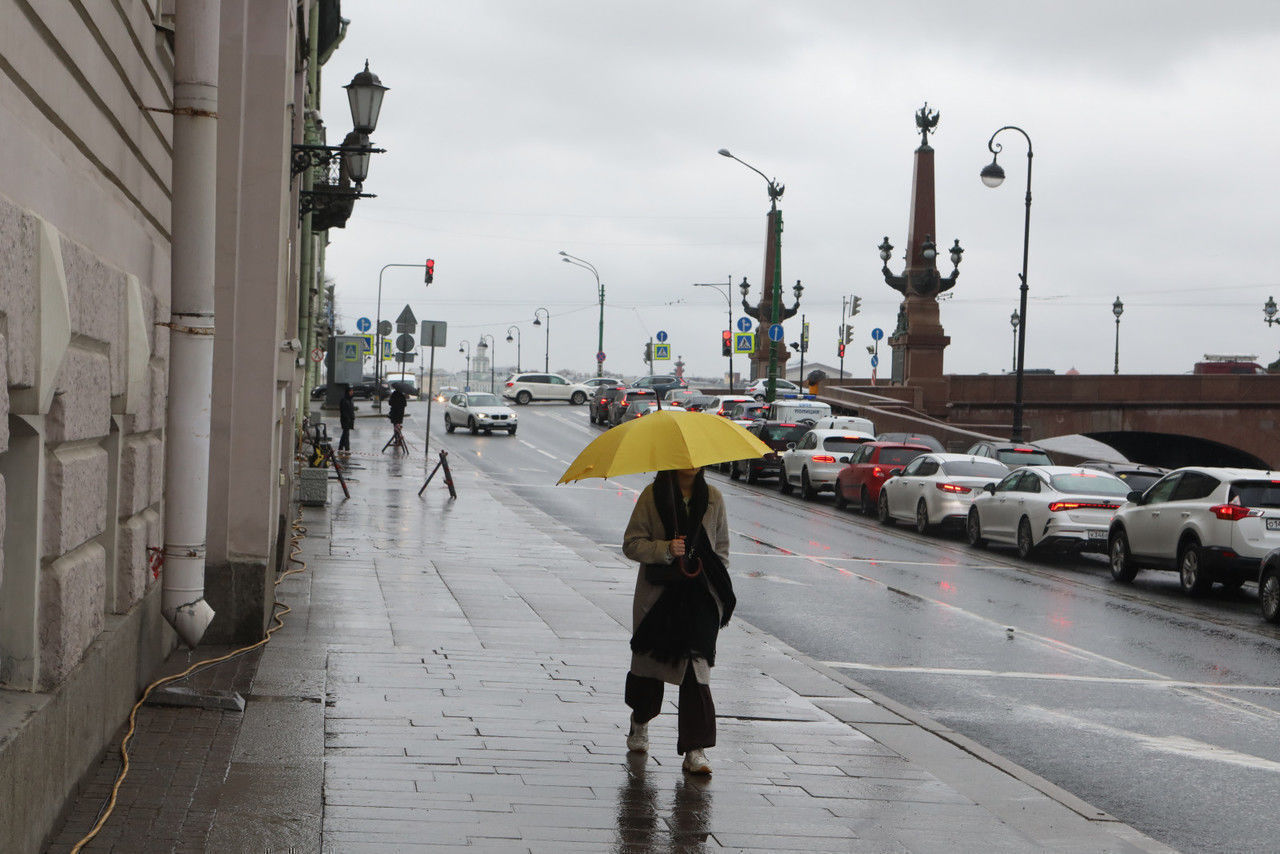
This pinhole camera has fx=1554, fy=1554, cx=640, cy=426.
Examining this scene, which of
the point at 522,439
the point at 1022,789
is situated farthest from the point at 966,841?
the point at 522,439

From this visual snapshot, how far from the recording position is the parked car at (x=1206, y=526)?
671 inches

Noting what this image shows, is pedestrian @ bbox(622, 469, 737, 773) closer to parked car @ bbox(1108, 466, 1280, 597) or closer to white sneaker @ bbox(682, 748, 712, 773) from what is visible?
white sneaker @ bbox(682, 748, 712, 773)

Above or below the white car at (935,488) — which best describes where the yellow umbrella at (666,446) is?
above

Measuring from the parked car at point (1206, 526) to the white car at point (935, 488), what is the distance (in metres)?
5.54

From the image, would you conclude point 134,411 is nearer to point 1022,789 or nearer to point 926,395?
point 1022,789

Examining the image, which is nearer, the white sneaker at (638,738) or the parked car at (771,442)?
the white sneaker at (638,738)

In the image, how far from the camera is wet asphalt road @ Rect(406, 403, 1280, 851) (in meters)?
8.20

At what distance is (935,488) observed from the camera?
25828 millimetres

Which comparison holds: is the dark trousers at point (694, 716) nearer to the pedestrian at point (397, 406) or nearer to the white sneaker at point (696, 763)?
the white sneaker at point (696, 763)

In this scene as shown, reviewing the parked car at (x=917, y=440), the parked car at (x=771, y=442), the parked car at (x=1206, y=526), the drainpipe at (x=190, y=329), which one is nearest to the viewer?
the drainpipe at (x=190, y=329)

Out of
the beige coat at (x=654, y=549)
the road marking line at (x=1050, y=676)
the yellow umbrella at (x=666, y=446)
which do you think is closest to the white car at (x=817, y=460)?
the road marking line at (x=1050, y=676)

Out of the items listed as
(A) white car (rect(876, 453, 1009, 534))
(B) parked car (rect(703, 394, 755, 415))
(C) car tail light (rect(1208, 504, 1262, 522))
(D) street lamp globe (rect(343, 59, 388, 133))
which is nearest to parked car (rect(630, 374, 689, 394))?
(B) parked car (rect(703, 394, 755, 415))

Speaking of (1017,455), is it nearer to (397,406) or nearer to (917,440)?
(917,440)

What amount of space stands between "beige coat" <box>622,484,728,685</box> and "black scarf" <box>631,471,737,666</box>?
0.10 feet
